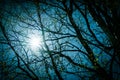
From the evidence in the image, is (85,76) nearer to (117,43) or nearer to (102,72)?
(102,72)

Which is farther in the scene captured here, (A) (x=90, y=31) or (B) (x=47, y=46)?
(B) (x=47, y=46)

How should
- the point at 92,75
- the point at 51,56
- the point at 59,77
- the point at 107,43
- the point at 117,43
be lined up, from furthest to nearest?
the point at 59,77, the point at 51,56, the point at 107,43, the point at 92,75, the point at 117,43

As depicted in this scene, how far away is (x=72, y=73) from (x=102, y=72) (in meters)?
0.99

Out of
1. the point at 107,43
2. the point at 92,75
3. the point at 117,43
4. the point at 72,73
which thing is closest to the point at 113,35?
the point at 117,43

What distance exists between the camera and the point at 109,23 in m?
6.07

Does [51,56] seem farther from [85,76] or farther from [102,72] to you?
[102,72]

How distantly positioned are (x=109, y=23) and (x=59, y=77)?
316cm

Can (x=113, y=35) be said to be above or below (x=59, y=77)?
above

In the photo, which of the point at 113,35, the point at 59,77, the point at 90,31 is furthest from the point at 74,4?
the point at 59,77

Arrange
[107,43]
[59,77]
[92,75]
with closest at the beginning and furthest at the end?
[92,75]
[107,43]
[59,77]

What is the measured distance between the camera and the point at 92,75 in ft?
21.2

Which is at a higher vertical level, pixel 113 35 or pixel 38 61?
pixel 113 35

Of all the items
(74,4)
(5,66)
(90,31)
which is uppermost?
(74,4)

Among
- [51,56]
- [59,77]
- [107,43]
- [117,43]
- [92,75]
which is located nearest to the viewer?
[117,43]
